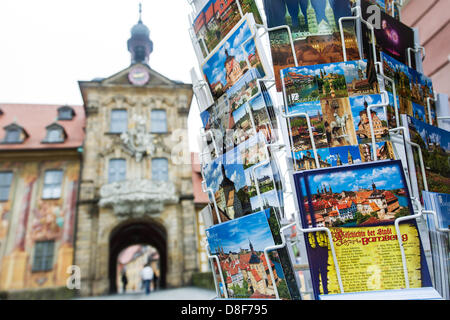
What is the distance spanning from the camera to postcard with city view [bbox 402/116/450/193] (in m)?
1.00

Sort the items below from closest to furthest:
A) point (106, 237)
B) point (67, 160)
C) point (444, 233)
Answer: point (444, 233) → point (106, 237) → point (67, 160)

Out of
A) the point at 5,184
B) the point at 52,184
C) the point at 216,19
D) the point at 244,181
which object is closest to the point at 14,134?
the point at 5,184

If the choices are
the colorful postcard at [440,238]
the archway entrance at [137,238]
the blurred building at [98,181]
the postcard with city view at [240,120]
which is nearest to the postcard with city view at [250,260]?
the postcard with city view at [240,120]

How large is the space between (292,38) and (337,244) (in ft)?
2.10

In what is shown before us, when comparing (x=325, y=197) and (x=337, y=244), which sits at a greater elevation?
(x=325, y=197)

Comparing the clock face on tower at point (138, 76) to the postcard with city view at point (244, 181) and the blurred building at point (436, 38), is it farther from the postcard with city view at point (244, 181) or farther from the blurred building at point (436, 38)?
the postcard with city view at point (244, 181)

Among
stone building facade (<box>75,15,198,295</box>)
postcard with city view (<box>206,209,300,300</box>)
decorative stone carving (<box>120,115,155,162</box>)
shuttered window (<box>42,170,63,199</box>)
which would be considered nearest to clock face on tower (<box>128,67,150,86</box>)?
stone building facade (<box>75,15,198,295</box>)

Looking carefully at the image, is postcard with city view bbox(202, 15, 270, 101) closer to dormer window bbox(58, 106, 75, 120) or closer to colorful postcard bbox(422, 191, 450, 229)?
colorful postcard bbox(422, 191, 450, 229)

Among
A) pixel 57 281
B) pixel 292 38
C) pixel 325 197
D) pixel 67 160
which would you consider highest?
pixel 67 160

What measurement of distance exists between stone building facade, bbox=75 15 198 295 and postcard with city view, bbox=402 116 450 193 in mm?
7851

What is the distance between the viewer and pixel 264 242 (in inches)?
38.3
